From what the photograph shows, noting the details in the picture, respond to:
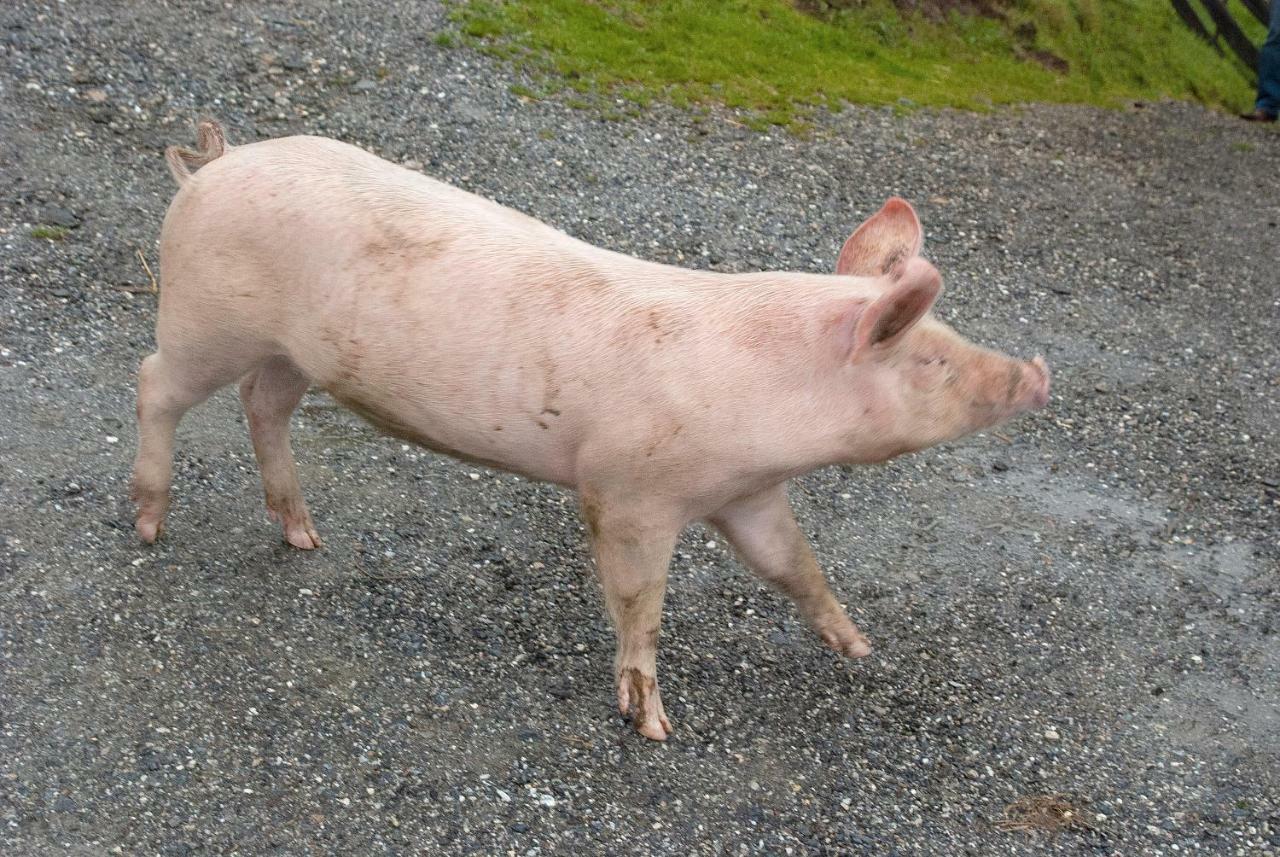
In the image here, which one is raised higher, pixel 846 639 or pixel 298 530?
pixel 846 639

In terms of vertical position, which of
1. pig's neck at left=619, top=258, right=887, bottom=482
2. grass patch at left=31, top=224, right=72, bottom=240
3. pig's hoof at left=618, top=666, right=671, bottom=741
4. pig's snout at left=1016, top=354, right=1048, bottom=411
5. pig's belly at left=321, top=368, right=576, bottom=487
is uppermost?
pig's snout at left=1016, top=354, right=1048, bottom=411

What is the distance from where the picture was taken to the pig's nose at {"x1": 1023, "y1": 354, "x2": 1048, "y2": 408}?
3650 millimetres

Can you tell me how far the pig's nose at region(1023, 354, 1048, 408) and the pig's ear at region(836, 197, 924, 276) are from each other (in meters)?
0.49

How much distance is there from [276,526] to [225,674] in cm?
85

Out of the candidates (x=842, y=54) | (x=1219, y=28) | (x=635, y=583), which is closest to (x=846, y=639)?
(x=635, y=583)

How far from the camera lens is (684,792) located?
155 inches

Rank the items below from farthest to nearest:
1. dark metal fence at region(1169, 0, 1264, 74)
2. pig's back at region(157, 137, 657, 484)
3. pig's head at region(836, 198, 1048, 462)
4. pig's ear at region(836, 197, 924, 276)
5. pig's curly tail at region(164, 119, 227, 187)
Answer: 1. dark metal fence at region(1169, 0, 1264, 74)
2. pig's curly tail at region(164, 119, 227, 187)
3. pig's ear at region(836, 197, 924, 276)
4. pig's back at region(157, 137, 657, 484)
5. pig's head at region(836, 198, 1048, 462)

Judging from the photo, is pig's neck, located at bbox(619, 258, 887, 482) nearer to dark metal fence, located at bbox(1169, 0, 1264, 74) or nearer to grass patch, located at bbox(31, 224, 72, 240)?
grass patch, located at bbox(31, 224, 72, 240)

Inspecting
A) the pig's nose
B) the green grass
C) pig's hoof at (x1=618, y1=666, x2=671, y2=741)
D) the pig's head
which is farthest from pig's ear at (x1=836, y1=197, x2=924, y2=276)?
the green grass

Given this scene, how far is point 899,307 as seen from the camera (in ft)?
11.0

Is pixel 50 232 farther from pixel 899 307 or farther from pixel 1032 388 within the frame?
pixel 1032 388

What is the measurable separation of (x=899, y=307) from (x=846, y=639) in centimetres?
153

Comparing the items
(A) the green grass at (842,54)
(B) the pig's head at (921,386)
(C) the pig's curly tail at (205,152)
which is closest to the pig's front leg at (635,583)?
(B) the pig's head at (921,386)

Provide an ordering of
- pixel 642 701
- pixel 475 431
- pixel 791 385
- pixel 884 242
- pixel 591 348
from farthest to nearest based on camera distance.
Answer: pixel 642 701, pixel 884 242, pixel 475 431, pixel 591 348, pixel 791 385
